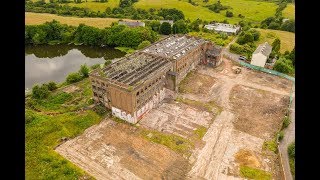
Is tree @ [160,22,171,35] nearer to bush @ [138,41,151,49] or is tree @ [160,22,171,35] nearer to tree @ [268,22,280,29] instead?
bush @ [138,41,151,49]

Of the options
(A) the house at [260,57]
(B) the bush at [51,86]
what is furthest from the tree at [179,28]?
(B) the bush at [51,86]

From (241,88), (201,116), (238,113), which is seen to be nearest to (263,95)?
→ (241,88)

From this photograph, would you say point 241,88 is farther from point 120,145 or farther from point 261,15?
point 261,15

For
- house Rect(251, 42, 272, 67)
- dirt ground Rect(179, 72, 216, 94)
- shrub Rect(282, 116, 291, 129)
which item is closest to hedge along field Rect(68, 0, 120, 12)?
dirt ground Rect(179, 72, 216, 94)

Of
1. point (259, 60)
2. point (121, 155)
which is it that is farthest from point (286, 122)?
point (121, 155)

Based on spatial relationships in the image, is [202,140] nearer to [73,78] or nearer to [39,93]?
[73,78]

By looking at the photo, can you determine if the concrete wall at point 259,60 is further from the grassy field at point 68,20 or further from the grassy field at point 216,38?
the grassy field at point 68,20
